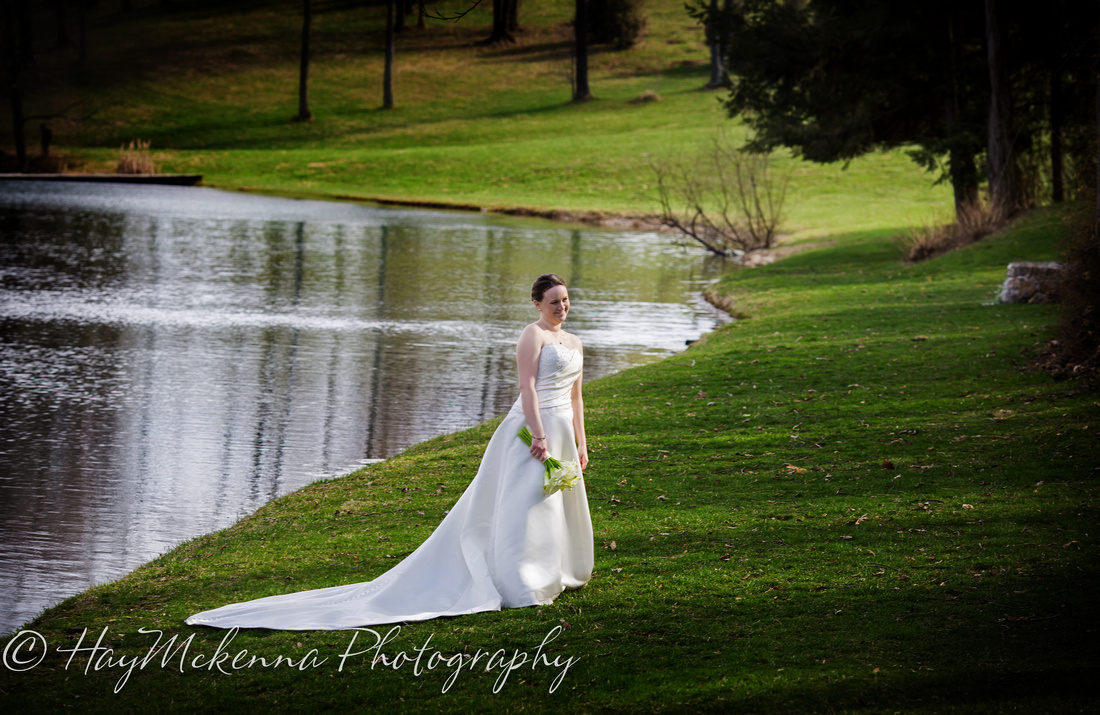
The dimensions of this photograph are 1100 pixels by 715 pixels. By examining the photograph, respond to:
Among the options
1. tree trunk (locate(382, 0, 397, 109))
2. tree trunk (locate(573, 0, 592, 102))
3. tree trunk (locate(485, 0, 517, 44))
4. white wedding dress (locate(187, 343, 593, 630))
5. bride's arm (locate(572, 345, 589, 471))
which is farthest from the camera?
tree trunk (locate(485, 0, 517, 44))

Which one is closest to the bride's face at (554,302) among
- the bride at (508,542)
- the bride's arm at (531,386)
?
the bride at (508,542)

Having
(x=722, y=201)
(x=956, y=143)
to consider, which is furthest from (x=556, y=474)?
(x=722, y=201)

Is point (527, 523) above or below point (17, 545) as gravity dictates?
above

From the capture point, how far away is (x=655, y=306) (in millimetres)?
24812

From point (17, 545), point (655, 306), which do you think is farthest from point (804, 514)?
point (655, 306)

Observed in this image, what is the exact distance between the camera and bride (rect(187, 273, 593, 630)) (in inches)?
256

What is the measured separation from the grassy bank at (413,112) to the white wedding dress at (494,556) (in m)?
33.4

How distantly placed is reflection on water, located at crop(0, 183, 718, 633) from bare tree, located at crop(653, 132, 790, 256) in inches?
94.3

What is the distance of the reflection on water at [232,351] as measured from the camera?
32.8ft

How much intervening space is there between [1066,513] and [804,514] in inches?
83.4

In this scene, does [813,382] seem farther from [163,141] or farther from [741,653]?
[163,141]

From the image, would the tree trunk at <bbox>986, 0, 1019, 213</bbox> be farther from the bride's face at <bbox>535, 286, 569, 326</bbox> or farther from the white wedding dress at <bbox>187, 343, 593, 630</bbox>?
the white wedding dress at <bbox>187, 343, 593, 630</bbox>

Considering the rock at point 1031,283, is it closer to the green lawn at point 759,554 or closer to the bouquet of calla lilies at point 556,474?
the green lawn at point 759,554

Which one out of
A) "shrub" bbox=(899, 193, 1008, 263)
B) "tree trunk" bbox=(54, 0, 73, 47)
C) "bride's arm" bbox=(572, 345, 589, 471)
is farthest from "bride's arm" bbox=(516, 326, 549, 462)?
"tree trunk" bbox=(54, 0, 73, 47)
